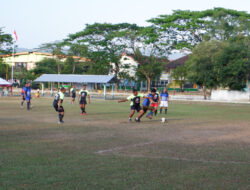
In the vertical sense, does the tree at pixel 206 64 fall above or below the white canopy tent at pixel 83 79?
above

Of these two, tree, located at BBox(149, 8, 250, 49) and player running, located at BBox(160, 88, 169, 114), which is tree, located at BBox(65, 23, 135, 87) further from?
player running, located at BBox(160, 88, 169, 114)

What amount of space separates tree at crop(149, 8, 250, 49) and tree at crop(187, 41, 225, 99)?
5546 millimetres

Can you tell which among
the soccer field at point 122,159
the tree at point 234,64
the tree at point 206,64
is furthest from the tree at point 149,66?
the soccer field at point 122,159

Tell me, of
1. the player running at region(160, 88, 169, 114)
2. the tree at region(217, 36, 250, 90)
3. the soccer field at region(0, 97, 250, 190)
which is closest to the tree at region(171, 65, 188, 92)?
the tree at region(217, 36, 250, 90)

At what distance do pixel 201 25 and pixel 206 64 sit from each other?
11537 millimetres

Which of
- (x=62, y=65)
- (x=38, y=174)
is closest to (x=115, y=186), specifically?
(x=38, y=174)

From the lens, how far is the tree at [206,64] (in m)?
41.5

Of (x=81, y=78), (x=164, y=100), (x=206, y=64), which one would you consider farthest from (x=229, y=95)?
(x=164, y=100)

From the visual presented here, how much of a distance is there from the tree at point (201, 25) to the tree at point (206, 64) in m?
5.55

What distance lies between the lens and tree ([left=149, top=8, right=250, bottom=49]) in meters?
48.0

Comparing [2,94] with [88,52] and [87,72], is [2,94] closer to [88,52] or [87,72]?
[88,52]

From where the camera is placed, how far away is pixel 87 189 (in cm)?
579

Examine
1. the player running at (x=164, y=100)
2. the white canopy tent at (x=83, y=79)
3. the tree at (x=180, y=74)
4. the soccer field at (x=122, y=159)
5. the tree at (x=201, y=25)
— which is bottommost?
the soccer field at (x=122, y=159)

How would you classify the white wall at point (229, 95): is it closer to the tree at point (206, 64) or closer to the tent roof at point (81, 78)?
the tree at point (206, 64)
